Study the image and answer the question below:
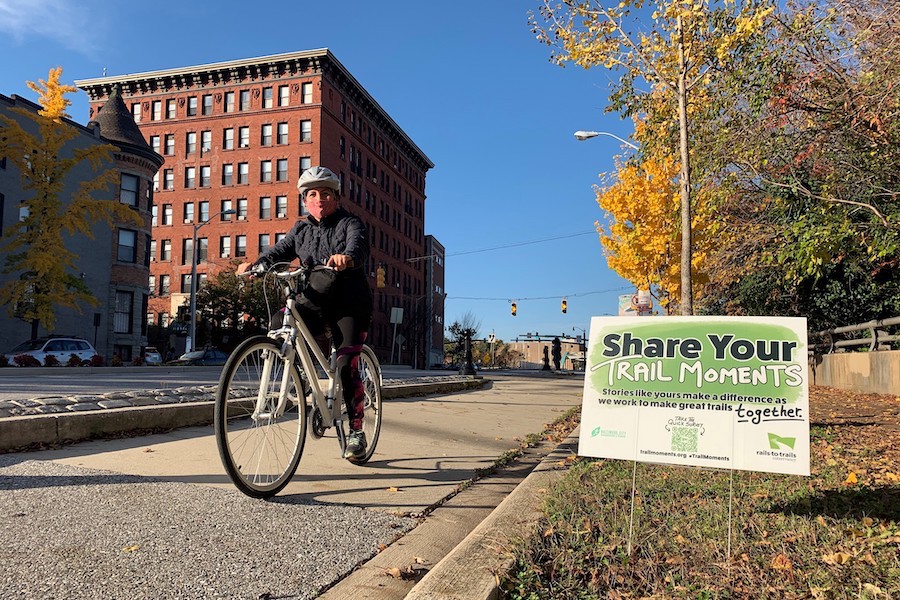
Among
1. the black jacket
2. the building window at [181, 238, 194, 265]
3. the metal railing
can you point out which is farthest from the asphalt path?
the building window at [181, 238, 194, 265]

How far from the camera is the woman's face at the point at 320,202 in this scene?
4.55 meters

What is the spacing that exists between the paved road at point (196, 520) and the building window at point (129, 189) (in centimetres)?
3672

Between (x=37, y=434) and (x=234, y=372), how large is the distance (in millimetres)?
2481

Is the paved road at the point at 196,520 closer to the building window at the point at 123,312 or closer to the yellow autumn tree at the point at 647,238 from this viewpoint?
the yellow autumn tree at the point at 647,238

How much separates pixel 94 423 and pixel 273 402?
2567 mm

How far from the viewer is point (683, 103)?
9.34m

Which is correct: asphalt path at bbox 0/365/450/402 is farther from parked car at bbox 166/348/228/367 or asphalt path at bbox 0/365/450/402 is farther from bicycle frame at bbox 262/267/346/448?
parked car at bbox 166/348/228/367

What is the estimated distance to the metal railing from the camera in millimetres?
13717

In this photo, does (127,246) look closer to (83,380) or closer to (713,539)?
(83,380)

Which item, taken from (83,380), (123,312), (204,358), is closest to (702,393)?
(83,380)

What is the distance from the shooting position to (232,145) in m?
58.4

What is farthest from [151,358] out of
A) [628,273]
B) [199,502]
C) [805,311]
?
[199,502]

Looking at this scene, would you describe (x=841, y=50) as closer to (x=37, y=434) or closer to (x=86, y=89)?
(x=37, y=434)

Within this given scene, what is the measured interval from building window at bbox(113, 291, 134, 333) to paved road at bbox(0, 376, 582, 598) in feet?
115
